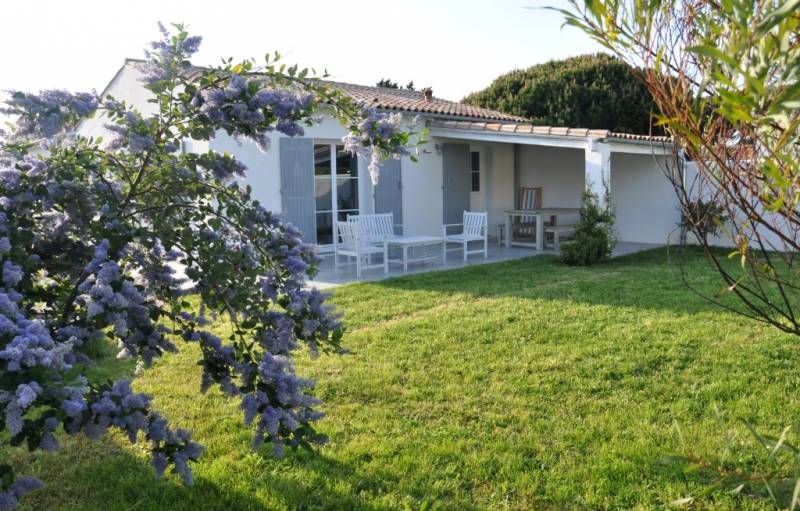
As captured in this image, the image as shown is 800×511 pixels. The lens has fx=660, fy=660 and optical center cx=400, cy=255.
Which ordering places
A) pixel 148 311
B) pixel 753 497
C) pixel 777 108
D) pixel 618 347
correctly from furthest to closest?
1. pixel 618 347
2. pixel 753 497
3. pixel 148 311
4. pixel 777 108

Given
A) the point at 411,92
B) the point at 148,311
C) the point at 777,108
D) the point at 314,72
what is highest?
the point at 411,92

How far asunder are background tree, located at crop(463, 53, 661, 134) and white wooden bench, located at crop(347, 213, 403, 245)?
11.8m

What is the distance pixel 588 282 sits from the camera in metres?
9.59

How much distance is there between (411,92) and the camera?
17656mm

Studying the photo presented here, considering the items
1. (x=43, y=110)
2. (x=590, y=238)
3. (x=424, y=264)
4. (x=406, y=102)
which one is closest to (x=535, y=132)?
(x=590, y=238)

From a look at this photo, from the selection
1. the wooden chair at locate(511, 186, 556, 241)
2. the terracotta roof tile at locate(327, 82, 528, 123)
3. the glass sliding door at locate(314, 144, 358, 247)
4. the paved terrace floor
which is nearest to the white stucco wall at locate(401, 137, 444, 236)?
the paved terrace floor

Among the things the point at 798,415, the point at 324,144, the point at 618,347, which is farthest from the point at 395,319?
the point at 324,144

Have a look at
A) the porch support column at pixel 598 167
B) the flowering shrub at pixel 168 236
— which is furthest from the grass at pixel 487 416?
the porch support column at pixel 598 167

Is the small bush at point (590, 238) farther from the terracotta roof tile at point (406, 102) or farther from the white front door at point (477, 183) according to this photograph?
the white front door at point (477, 183)

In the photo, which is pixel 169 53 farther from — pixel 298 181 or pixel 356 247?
pixel 298 181

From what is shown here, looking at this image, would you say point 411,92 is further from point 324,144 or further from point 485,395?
point 485,395

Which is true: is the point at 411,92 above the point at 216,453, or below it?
above

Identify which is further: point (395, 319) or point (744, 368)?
point (395, 319)

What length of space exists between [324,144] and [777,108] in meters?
11.2
